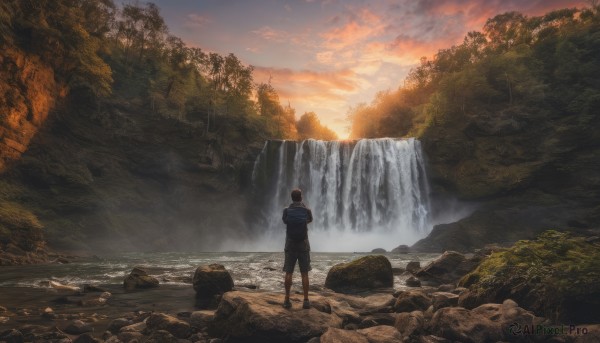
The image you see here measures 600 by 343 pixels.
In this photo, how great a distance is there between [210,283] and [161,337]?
4983 mm

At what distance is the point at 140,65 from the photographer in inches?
2036

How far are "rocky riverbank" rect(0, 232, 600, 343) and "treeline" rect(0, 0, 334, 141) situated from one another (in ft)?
93.6

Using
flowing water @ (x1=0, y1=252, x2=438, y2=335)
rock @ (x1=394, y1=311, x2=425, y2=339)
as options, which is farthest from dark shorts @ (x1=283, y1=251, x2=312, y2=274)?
rock @ (x1=394, y1=311, x2=425, y2=339)

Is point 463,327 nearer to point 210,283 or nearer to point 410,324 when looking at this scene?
point 410,324

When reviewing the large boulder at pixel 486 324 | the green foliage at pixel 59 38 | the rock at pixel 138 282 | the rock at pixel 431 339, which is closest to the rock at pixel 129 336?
the rock at pixel 431 339

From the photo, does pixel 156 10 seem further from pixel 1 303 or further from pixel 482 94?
pixel 1 303

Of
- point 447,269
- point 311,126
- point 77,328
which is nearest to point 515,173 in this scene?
point 447,269

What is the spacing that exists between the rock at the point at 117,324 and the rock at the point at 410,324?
5849mm

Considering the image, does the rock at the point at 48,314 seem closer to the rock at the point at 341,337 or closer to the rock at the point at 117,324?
the rock at the point at 117,324

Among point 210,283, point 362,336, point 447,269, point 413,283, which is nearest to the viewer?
point 362,336

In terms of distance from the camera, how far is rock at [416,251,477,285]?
14.0 metres

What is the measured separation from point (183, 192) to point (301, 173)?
13.7 meters

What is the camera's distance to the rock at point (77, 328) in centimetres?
725

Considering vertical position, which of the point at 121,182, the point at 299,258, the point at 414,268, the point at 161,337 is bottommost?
→ the point at 414,268
